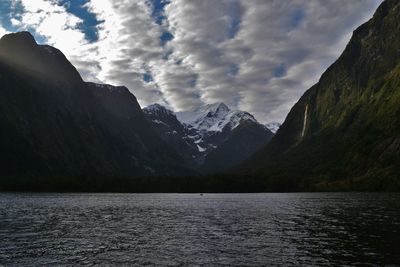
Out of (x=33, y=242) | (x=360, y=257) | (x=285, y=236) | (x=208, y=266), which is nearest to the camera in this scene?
(x=208, y=266)

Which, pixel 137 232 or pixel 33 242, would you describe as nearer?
pixel 33 242

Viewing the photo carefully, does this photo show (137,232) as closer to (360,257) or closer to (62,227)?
Result: (62,227)

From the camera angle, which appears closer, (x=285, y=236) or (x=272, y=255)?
(x=272, y=255)

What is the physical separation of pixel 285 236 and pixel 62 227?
41595 millimetres

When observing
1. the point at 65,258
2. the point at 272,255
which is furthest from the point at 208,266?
the point at 65,258

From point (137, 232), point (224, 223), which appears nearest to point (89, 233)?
point (137, 232)

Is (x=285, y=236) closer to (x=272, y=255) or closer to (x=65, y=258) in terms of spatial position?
(x=272, y=255)

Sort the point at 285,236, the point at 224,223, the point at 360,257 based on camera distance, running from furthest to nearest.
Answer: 1. the point at 224,223
2. the point at 285,236
3. the point at 360,257

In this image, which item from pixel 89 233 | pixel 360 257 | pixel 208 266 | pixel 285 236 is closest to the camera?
pixel 208 266

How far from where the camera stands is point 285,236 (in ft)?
211

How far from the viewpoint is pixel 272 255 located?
1928 inches

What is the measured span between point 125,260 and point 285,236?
2807cm

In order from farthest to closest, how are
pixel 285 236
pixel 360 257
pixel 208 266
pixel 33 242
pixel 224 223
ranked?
pixel 224 223
pixel 285 236
pixel 33 242
pixel 360 257
pixel 208 266

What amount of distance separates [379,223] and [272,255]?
3789 cm
